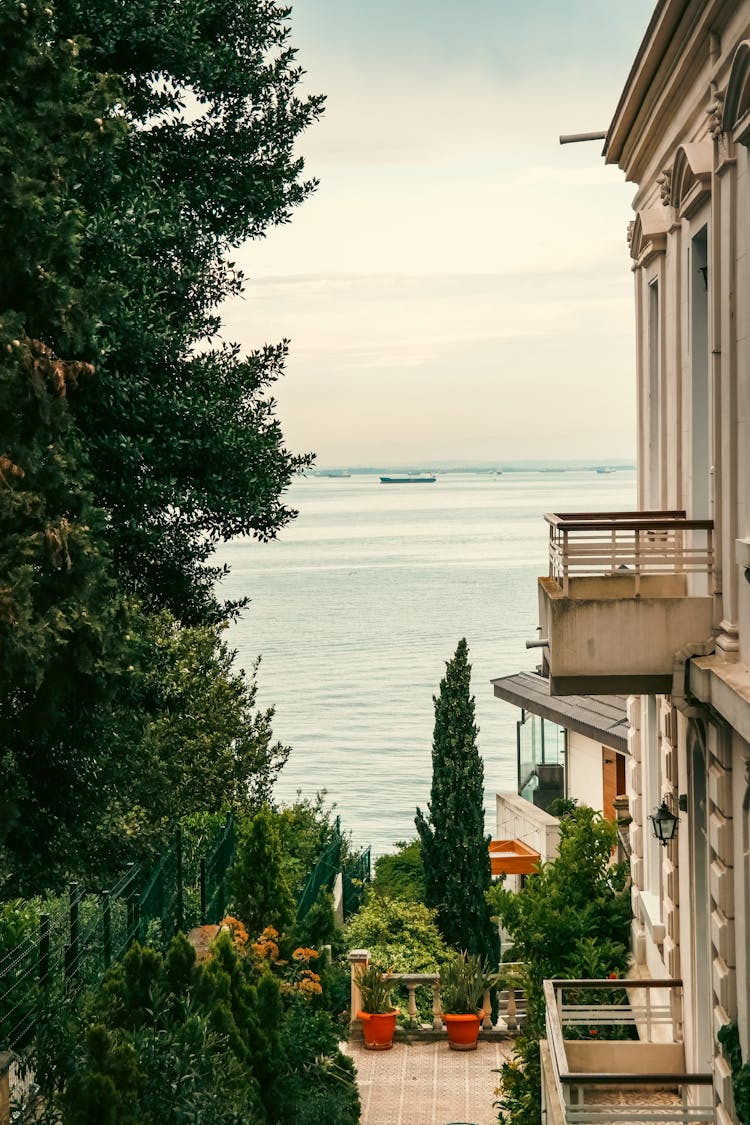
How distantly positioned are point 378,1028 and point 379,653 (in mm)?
84141

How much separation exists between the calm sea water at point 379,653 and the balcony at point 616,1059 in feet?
85.7

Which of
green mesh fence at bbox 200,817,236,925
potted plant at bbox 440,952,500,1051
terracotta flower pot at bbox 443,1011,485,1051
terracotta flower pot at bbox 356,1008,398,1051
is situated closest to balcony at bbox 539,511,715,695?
green mesh fence at bbox 200,817,236,925

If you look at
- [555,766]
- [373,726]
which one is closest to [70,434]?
[555,766]

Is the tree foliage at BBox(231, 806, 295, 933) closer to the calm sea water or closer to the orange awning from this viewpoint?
the orange awning

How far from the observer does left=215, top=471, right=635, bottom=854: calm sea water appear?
5891cm

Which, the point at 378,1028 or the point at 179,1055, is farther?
the point at 378,1028

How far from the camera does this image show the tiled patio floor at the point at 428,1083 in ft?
59.6

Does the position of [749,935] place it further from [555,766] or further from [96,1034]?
[555,766]

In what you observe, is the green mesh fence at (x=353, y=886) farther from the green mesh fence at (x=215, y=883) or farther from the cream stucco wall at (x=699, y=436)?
the cream stucco wall at (x=699, y=436)

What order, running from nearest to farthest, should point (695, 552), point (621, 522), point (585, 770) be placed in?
point (695, 552)
point (621, 522)
point (585, 770)

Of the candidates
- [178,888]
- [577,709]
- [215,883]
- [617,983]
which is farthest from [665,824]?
[577,709]

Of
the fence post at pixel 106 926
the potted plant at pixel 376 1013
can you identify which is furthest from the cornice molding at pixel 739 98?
the potted plant at pixel 376 1013

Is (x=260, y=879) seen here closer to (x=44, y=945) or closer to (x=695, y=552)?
(x=44, y=945)

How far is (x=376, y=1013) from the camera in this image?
2111cm
